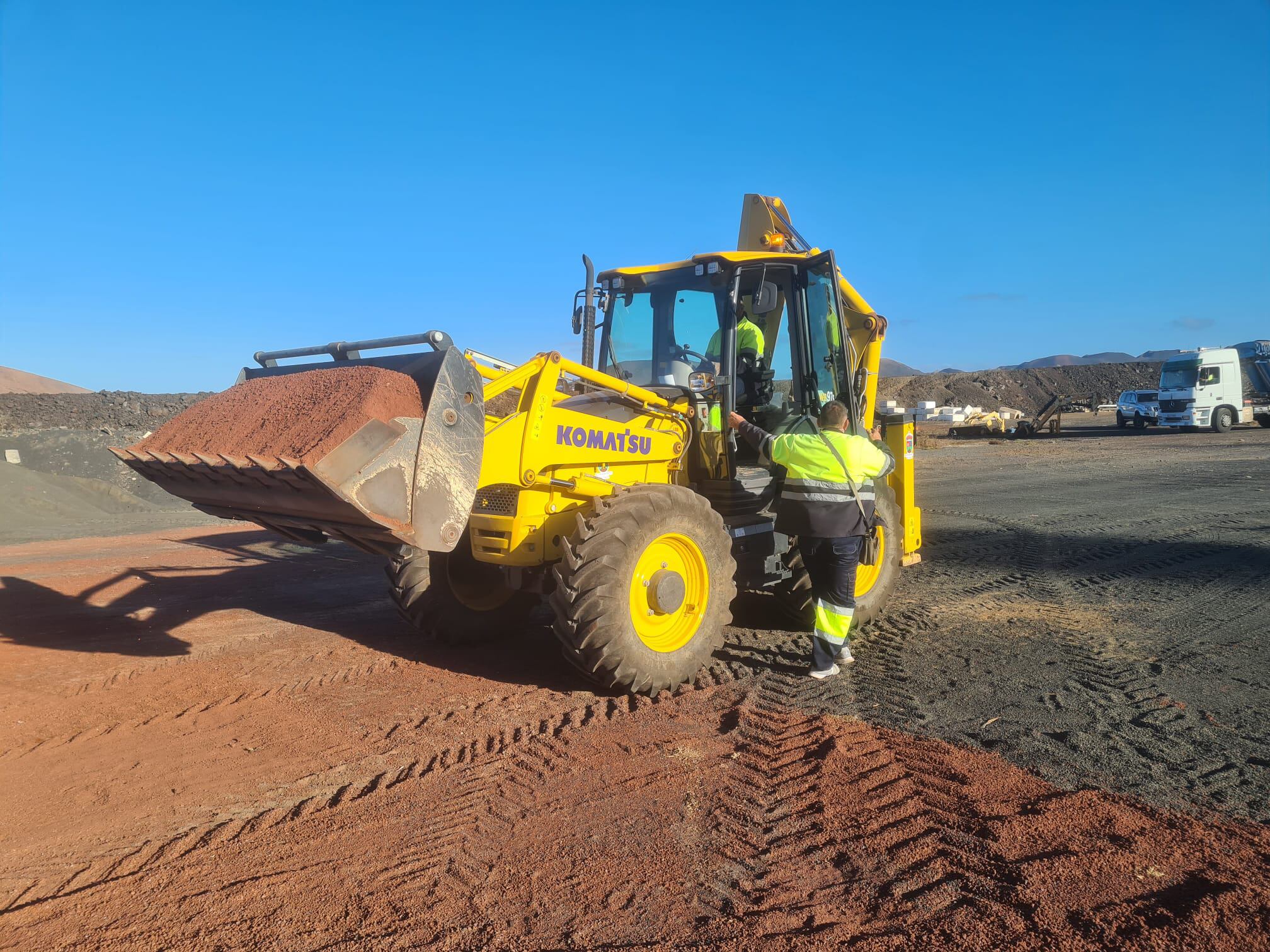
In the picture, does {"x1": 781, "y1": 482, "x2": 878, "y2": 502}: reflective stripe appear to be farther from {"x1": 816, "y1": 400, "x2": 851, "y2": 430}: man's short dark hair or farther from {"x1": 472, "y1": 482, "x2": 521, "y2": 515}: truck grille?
{"x1": 472, "y1": 482, "x2": 521, "y2": 515}: truck grille

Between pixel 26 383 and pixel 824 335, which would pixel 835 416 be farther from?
pixel 26 383

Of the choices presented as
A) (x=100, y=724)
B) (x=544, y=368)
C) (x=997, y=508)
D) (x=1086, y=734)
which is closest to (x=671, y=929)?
(x=1086, y=734)

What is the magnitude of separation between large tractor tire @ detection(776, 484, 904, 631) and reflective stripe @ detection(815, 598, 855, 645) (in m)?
0.91

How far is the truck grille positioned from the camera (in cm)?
489

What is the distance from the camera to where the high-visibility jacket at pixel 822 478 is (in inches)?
210

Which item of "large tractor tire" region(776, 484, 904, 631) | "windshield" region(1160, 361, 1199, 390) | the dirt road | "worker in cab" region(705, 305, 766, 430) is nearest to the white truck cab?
"windshield" region(1160, 361, 1199, 390)

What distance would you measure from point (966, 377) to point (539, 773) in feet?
196

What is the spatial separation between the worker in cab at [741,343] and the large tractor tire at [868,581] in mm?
1320

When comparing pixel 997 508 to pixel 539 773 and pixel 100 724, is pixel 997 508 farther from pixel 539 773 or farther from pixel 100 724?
pixel 100 724

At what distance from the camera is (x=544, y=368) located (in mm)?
4773

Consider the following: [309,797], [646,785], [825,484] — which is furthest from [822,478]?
[309,797]

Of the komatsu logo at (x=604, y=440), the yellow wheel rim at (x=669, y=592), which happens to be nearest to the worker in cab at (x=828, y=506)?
the komatsu logo at (x=604, y=440)

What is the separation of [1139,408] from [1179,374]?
2.24 metres

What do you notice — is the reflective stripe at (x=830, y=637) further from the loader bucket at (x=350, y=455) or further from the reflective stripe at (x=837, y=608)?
the loader bucket at (x=350, y=455)
